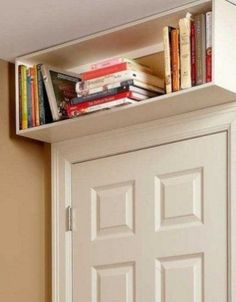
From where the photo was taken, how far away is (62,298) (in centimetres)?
358

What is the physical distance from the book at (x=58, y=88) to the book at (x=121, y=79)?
20 cm

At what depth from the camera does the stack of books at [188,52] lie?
3006 millimetres

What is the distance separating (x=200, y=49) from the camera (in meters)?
3.03

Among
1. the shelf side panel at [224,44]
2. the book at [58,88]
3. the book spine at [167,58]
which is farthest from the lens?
the book at [58,88]

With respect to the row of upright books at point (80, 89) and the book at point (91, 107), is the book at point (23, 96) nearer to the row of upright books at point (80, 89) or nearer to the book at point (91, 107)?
the row of upright books at point (80, 89)

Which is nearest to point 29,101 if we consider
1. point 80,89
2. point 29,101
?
point 29,101

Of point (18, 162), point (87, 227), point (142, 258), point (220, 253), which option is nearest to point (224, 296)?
point (220, 253)

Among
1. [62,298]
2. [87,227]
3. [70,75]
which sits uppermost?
[70,75]

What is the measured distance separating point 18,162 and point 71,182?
0.77 ft

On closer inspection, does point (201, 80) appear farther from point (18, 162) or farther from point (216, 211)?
point (18, 162)

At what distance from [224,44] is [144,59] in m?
0.49

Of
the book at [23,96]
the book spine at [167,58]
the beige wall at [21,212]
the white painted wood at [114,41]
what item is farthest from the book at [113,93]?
the beige wall at [21,212]

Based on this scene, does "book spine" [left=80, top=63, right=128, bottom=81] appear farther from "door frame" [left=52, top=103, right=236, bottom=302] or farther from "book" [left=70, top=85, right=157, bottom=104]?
"door frame" [left=52, top=103, right=236, bottom=302]

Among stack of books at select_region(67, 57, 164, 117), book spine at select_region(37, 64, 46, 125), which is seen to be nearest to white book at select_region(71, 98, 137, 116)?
stack of books at select_region(67, 57, 164, 117)
